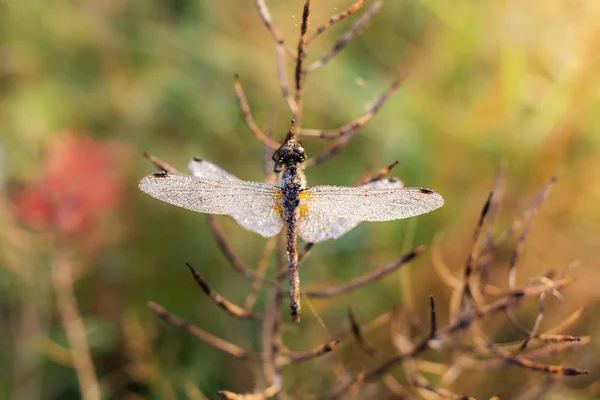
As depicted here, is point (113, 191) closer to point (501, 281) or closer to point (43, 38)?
point (43, 38)

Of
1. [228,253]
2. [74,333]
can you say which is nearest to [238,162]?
[74,333]

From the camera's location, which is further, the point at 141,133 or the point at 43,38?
the point at 43,38

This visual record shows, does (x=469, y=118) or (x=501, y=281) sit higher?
(x=469, y=118)

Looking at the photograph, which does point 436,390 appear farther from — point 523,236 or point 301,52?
point 301,52

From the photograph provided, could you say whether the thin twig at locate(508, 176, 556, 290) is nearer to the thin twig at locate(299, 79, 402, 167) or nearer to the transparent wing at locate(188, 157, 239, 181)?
the thin twig at locate(299, 79, 402, 167)

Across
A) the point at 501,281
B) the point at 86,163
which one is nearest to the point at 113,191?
the point at 86,163

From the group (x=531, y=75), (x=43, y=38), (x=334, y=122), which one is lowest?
(x=334, y=122)

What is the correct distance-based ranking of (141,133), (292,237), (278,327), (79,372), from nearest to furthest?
(292,237) < (278,327) < (79,372) < (141,133)

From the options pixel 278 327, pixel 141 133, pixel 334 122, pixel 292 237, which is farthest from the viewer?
pixel 141 133
